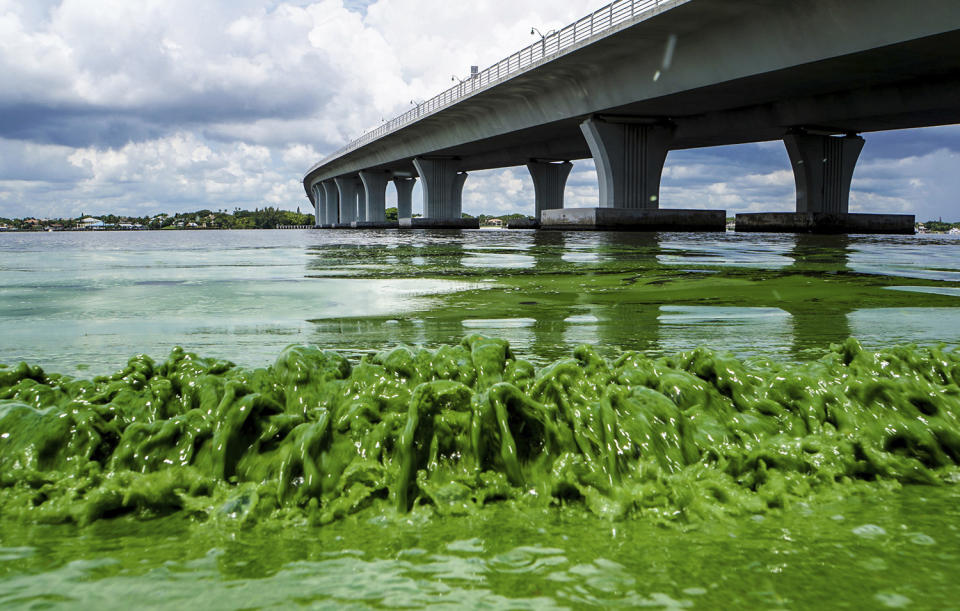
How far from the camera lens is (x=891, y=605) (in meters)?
1.75

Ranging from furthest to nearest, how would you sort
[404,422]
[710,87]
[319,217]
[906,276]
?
[319,217] → [710,87] → [906,276] → [404,422]

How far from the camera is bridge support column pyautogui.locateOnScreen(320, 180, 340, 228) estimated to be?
347 ft

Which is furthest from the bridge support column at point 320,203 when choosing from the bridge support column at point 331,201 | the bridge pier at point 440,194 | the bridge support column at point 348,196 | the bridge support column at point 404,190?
the bridge pier at point 440,194

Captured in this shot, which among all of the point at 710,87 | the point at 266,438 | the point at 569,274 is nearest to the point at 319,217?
the point at 710,87

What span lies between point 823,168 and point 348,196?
68977mm

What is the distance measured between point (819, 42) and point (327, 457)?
24937 mm

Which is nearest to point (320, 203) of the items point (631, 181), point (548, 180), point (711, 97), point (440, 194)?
point (440, 194)

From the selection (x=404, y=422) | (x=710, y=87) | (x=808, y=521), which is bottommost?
(x=808, y=521)

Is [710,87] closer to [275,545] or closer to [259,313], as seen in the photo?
[259,313]

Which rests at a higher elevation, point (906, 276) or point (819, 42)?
point (819, 42)

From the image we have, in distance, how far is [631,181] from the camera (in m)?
39.6

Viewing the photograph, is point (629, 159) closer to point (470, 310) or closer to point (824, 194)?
point (824, 194)

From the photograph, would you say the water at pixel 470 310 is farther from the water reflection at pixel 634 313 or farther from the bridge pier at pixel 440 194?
the bridge pier at pixel 440 194

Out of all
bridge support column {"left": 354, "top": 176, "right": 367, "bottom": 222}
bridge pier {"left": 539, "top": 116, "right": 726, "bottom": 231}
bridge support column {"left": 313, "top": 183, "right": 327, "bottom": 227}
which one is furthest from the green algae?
bridge support column {"left": 313, "top": 183, "right": 327, "bottom": 227}
